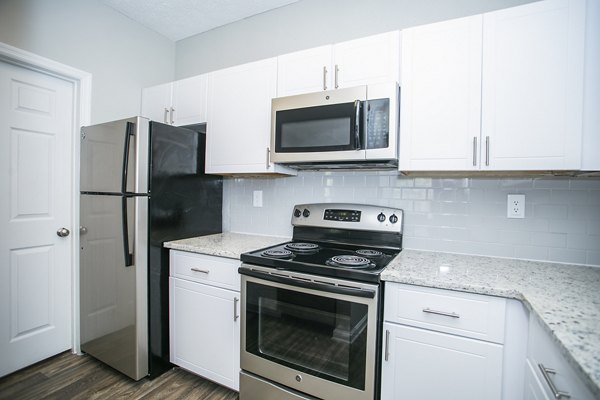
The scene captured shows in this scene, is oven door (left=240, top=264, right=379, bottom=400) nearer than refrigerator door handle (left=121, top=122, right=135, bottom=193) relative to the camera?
Yes

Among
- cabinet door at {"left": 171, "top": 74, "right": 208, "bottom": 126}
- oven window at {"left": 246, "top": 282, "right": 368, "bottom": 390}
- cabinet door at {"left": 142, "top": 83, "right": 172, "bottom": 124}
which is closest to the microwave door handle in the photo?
oven window at {"left": 246, "top": 282, "right": 368, "bottom": 390}

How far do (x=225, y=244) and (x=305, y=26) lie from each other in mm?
1753

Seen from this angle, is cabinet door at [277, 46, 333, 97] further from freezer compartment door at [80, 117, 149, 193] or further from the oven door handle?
the oven door handle

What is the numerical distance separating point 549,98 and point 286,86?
1371mm

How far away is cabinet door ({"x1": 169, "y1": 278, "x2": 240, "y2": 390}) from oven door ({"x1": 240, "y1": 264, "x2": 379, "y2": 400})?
5.0 inches

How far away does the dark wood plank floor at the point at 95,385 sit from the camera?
177 cm

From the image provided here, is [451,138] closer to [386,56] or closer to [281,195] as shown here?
[386,56]

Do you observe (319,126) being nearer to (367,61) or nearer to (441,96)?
(367,61)

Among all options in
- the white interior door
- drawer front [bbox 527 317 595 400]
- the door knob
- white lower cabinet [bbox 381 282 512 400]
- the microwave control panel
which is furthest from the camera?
the door knob

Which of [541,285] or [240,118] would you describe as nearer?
[541,285]

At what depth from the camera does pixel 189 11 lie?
2.44 metres

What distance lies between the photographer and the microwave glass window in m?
1.65

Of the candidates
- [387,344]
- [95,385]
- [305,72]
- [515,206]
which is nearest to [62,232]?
[95,385]

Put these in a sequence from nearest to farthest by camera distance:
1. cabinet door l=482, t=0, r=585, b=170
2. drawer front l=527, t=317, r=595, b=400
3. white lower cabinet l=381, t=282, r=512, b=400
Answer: drawer front l=527, t=317, r=595, b=400 < white lower cabinet l=381, t=282, r=512, b=400 < cabinet door l=482, t=0, r=585, b=170
